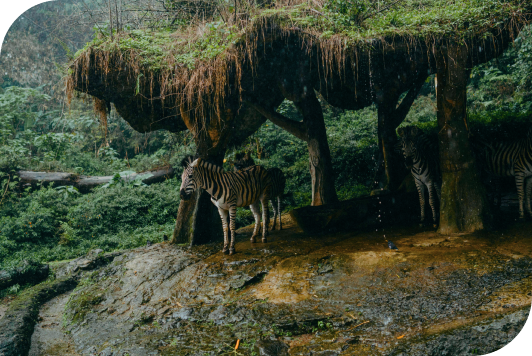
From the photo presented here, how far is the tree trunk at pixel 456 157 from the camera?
24.0 ft

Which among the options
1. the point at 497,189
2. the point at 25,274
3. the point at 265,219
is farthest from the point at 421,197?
the point at 25,274

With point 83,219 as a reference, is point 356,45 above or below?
above

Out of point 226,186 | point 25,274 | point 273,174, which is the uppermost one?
point 273,174

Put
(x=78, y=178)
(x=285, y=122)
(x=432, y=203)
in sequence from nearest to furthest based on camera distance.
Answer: (x=432, y=203) → (x=285, y=122) → (x=78, y=178)

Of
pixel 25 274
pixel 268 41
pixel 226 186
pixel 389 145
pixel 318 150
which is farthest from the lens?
pixel 389 145

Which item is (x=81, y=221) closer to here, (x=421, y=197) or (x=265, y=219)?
(x=265, y=219)

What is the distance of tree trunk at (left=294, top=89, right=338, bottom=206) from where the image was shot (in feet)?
32.7

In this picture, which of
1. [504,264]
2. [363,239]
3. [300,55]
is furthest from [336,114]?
[504,264]

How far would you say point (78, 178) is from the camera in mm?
15992

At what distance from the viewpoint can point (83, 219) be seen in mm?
12742

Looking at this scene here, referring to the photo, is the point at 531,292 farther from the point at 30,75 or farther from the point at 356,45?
the point at 30,75

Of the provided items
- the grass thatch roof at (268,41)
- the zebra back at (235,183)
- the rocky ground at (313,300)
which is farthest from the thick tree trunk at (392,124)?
the zebra back at (235,183)

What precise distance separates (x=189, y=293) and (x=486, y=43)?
7630 mm

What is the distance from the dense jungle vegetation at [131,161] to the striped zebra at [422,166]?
2.63 m
